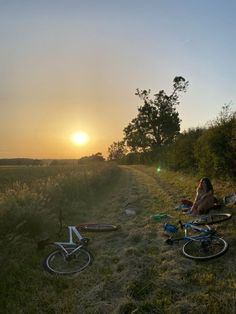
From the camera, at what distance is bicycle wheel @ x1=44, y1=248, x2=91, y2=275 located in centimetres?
744

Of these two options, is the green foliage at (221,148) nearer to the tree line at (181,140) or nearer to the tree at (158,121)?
the tree line at (181,140)

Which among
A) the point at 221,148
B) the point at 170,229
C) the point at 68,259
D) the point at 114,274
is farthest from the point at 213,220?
the point at 221,148

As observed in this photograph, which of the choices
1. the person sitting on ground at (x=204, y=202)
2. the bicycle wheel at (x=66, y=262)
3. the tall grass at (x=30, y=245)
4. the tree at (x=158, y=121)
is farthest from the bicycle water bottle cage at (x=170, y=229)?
the tree at (x=158, y=121)

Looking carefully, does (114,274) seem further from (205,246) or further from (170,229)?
(170,229)

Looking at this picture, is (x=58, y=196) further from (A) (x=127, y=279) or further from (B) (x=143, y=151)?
(B) (x=143, y=151)

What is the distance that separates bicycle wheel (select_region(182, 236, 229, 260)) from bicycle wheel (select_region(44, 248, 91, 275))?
2.40 m

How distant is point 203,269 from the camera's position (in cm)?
677

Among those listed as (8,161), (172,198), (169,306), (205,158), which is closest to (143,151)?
(8,161)

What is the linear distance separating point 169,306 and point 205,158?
16010 mm

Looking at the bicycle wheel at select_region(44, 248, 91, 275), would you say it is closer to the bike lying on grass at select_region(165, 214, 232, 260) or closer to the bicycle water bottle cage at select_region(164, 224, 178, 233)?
the bike lying on grass at select_region(165, 214, 232, 260)

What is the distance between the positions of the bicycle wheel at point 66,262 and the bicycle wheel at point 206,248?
2.40m

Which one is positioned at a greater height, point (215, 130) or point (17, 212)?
point (215, 130)

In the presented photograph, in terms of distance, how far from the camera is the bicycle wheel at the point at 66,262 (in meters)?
7.44

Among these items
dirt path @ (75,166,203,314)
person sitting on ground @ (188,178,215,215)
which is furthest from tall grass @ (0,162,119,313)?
person sitting on ground @ (188,178,215,215)
